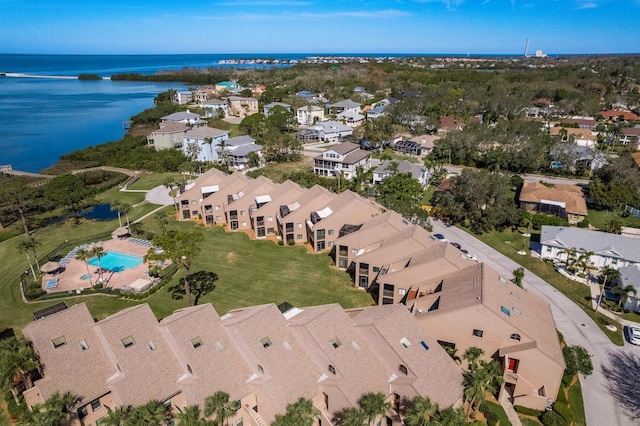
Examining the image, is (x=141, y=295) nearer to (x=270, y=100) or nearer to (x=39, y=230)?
(x=39, y=230)

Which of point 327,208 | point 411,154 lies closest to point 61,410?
point 327,208

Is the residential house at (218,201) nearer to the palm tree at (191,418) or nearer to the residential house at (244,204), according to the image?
the residential house at (244,204)

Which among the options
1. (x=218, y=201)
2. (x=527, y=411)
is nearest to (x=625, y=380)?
(x=527, y=411)

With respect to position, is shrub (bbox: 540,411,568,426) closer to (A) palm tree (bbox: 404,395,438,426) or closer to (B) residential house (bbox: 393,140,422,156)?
(A) palm tree (bbox: 404,395,438,426)

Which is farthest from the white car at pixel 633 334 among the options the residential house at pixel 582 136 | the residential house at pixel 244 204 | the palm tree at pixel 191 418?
the residential house at pixel 582 136

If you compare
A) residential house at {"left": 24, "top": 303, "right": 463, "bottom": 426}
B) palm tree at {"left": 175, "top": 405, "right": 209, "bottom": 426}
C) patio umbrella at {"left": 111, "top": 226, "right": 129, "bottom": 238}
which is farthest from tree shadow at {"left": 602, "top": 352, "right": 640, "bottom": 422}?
patio umbrella at {"left": 111, "top": 226, "right": 129, "bottom": 238}
